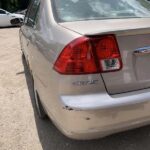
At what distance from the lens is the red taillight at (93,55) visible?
260 cm

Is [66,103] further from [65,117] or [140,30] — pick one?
[140,30]

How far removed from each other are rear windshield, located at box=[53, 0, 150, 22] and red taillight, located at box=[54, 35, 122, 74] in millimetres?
574

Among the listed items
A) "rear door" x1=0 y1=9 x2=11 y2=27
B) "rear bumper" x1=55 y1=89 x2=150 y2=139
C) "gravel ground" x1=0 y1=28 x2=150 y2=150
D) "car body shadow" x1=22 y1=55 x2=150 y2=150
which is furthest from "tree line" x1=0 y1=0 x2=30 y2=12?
"rear bumper" x1=55 y1=89 x2=150 y2=139

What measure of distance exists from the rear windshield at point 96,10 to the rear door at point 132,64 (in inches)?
21.2

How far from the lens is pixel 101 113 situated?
256 centimetres

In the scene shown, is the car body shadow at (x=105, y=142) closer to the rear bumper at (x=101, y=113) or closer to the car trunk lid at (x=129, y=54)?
the rear bumper at (x=101, y=113)

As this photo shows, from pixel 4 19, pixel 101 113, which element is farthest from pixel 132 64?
pixel 4 19

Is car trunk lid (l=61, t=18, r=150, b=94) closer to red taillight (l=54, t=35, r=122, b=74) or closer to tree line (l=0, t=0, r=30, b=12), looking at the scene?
red taillight (l=54, t=35, r=122, b=74)

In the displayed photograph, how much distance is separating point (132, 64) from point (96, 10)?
894 millimetres

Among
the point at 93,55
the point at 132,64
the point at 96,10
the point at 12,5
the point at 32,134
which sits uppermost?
the point at 96,10

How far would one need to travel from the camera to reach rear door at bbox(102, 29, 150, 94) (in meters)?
2.64

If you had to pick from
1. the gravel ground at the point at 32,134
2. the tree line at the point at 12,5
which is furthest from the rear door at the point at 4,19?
the gravel ground at the point at 32,134

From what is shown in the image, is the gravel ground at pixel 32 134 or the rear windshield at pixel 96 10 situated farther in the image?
the gravel ground at pixel 32 134

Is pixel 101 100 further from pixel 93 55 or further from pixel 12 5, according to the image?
pixel 12 5
